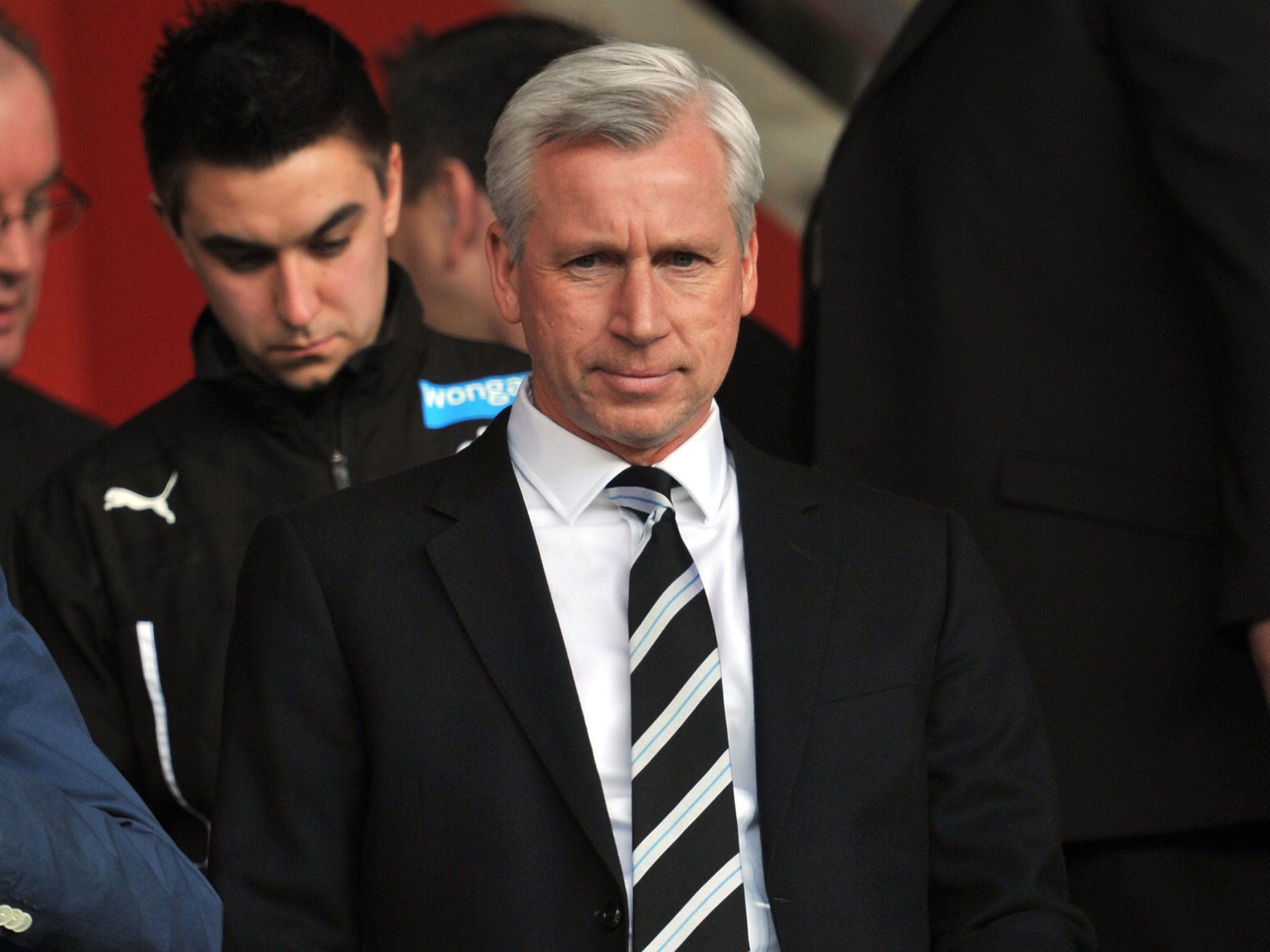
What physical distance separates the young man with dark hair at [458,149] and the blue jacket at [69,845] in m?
1.24

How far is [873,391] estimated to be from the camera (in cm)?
242

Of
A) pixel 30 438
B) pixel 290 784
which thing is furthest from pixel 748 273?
pixel 30 438

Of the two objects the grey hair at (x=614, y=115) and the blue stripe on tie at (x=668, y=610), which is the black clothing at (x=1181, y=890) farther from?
the grey hair at (x=614, y=115)

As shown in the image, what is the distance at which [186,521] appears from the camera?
2312mm

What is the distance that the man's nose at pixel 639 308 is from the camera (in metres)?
1.68

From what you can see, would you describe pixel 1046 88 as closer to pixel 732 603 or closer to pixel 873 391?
pixel 873 391

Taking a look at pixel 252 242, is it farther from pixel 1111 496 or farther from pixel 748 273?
pixel 1111 496

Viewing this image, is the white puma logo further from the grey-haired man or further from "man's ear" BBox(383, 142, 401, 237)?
the grey-haired man

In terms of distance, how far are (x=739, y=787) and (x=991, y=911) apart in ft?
0.82

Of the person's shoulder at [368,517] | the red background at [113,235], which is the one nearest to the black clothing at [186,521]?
the person's shoulder at [368,517]

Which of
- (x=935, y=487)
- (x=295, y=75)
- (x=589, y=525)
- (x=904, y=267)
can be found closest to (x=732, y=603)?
(x=589, y=525)

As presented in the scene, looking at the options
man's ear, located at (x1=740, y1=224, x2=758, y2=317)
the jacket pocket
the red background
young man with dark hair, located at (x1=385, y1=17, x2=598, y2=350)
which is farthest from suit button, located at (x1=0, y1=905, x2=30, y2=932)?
the red background

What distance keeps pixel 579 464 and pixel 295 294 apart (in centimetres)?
66

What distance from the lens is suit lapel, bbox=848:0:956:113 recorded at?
236 cm
